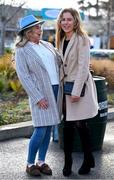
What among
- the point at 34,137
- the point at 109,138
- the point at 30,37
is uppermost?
the point at 30,37

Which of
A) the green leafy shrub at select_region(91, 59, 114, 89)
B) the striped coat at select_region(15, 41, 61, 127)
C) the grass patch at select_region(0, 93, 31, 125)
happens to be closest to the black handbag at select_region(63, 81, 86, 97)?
the striped coat at select_region(15, 41, 61, 127)

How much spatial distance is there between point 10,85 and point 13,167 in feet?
20.9

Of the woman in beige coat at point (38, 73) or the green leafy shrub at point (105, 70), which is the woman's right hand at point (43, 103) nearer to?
the woman in beige coat at point (38, 73)

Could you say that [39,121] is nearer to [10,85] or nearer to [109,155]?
[109,155]

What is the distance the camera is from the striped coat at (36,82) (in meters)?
5.36

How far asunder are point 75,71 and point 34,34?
24.5 inches

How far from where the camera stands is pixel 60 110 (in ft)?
18.3

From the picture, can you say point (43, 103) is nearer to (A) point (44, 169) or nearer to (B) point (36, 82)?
(B) point (36, 82)

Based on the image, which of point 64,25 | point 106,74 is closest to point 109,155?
point 64,25

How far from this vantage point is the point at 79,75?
211 inches

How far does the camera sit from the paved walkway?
573cm

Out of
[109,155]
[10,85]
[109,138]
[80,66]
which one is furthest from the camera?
[10,85]

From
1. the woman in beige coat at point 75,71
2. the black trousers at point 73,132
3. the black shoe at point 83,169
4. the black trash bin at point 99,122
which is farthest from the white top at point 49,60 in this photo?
the black trash bin at point 99,122

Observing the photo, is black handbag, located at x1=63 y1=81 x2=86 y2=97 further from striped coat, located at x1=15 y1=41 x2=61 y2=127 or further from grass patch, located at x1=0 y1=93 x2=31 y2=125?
grass patch, located at x1=0 y1=93 x2=31 y2=125
